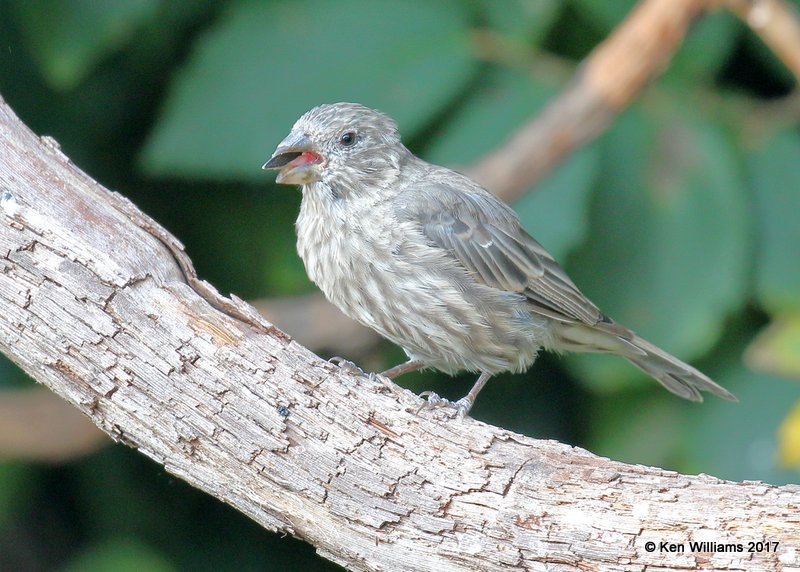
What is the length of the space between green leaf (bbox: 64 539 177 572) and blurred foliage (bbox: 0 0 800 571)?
0.04 ft

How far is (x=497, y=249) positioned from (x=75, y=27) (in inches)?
81.7

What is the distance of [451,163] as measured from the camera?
4.83 m

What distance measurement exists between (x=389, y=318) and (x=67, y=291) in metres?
1.28

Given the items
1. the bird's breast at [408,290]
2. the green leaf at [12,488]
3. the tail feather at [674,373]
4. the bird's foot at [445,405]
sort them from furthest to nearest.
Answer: the green leaf at [12,488], the tail feather at [674,373], the bird's breast at [408,290], the bird's foot at [445,405]

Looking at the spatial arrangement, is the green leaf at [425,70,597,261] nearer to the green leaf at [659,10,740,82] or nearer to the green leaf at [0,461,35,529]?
the green leaf at [659,10,740,82]

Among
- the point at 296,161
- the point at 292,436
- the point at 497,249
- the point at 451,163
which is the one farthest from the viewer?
the point at 451,163

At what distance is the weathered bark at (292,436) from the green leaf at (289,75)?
156cm

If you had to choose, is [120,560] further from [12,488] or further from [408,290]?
[408,290]

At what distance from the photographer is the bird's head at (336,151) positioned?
4.06 meters

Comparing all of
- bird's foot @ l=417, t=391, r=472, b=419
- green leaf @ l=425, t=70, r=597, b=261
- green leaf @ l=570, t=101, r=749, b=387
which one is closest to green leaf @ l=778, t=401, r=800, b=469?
green leaf @ l=570, t=101, r=749, b=387

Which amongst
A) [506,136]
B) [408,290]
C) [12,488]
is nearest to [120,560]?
[12,488]

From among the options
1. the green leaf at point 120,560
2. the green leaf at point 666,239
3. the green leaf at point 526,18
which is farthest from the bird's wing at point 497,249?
the green leaf at point 120,560

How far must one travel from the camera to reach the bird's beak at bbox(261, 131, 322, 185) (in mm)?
3996

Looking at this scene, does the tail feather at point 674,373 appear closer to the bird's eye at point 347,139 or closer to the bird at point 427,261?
the bird at point 427,261
